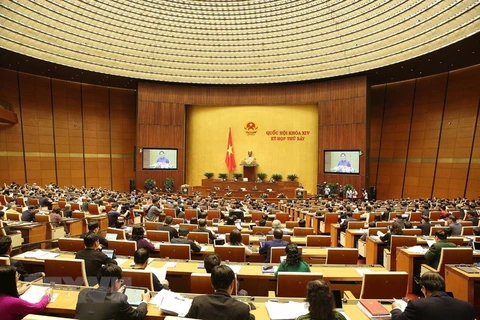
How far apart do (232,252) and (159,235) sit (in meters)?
1.83

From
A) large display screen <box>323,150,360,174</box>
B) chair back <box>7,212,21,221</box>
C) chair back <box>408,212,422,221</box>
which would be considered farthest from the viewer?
large display screen <box>323,150,360,174</box>

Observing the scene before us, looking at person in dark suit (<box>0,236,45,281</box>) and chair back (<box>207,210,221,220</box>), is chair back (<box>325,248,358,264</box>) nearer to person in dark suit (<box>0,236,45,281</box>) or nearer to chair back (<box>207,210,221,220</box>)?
person in dark suit (<box>0,236,45,281</box>)

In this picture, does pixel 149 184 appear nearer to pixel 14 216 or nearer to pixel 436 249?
pixel 14 216

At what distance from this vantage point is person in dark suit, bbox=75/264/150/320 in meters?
2.72

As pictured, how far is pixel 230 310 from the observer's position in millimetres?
2645

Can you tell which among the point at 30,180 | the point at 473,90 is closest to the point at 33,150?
the point at 30,180

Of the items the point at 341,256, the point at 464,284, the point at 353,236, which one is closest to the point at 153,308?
the point at 341,256

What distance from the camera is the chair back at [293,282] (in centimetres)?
371

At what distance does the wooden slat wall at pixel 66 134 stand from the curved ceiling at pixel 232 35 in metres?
3.78

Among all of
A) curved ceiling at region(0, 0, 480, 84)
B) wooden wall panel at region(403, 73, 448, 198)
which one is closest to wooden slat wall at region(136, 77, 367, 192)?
curved ceiling at region(0, 0, 480, 84)

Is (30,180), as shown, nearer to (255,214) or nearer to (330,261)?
(255,214)

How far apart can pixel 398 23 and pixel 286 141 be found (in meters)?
10.4

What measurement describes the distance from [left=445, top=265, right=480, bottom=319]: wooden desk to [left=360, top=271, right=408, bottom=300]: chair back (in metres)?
1.21

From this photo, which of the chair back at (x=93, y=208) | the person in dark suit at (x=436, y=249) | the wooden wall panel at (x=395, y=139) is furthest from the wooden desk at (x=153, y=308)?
the wooden wall panel at (x=395, y=139)
